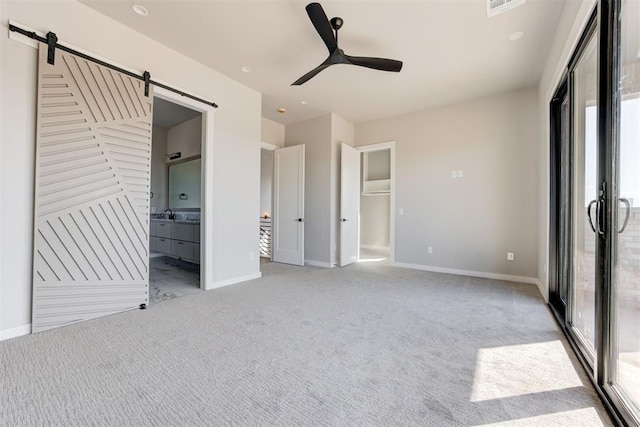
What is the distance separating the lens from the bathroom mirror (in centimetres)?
554

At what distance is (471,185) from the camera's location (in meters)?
4.29

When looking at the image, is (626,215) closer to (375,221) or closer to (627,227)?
(627,227)

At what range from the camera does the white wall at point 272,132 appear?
5.16 m

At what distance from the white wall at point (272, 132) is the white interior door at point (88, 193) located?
8.21 ft

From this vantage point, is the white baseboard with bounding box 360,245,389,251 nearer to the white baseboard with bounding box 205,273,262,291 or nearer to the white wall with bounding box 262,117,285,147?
the white wall with bounding box 262,117,285,147

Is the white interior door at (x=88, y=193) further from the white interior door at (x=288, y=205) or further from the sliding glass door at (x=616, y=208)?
the sliding glass door at (x=616, y=208)

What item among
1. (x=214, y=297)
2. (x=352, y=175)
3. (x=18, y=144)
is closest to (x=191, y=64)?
(x=18, y=144)

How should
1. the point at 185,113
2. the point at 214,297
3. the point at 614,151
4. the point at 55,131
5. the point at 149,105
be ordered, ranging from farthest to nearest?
the point at 185,113, the point at 214,297, the point at 149,105, the point at 55,131, the point at 614,151

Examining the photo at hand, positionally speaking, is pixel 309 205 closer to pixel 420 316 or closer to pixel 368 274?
pixel 368 274

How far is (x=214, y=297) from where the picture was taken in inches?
121

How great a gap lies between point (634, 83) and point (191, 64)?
3.78m

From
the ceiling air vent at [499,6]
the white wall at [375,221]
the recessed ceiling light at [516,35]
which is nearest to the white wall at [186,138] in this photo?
the white wall at [375,221]

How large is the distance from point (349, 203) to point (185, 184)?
139 inches

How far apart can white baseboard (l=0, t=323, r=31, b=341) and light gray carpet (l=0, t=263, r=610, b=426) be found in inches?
2.9
